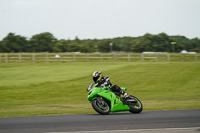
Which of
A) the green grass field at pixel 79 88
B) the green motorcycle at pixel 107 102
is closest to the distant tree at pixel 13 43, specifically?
the green grass field at pixel 79 88

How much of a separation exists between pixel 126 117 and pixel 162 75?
18.6 meters

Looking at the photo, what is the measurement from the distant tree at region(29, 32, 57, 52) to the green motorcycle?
95230mm

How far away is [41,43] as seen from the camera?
105 meters

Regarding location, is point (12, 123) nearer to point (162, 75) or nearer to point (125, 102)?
point (125, 102)

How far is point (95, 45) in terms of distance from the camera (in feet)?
415

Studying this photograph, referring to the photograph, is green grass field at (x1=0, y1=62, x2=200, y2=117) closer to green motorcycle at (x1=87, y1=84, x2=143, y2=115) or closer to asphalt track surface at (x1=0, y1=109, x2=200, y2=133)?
green motorcycle at (x1=87, y1=84, x2=143, y2=115)

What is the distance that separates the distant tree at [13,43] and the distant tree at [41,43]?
2389mm

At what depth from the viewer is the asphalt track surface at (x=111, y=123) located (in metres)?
8.54

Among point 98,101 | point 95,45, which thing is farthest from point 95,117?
point 95,45

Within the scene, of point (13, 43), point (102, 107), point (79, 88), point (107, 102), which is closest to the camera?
point (102, 107)

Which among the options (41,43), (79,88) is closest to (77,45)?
(41,43)

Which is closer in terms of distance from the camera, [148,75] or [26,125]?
[26,125]

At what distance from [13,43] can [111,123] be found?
95.0m

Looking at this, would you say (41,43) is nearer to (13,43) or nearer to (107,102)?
(13,43)
